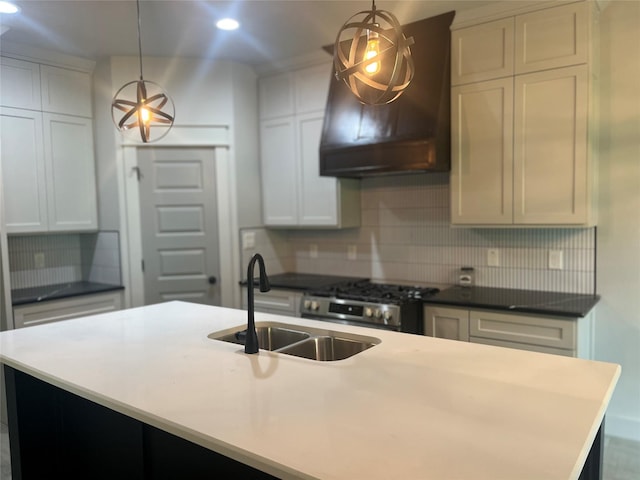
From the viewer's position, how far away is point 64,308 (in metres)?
3.58

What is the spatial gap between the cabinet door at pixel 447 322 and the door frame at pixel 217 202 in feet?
5.57

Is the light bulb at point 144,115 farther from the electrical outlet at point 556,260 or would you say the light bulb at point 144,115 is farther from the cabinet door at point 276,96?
the electrical outlet at point 556,260

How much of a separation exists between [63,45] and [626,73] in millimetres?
3719

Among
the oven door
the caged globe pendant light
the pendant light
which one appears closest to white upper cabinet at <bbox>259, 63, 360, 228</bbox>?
the oven door

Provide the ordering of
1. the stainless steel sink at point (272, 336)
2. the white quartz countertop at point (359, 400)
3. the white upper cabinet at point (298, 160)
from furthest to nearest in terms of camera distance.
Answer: the white upper cabinet at point (298, 160) < the stainless steel sink at point (272, 336) < the white quartz countertop at point (359, 400)

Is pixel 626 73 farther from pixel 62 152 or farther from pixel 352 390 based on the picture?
pixel 62 152

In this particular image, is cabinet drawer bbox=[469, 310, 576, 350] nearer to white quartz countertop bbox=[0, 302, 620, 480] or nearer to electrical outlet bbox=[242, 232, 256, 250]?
white quartz countertop bbox=[0, 302, 620, 480]

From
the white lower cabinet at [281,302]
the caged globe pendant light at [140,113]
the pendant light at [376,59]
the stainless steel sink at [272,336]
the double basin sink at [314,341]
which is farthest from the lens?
the white lower cabinet at [281,302]

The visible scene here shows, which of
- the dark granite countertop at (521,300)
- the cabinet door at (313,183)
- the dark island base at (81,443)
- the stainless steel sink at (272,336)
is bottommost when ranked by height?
the dark island base at (81,443)

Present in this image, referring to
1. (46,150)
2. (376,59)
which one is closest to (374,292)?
(376,59)

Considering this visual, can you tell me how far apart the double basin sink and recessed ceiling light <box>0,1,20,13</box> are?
230 centimetres

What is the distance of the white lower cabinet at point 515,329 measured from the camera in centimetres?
263

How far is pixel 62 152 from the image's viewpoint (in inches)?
148

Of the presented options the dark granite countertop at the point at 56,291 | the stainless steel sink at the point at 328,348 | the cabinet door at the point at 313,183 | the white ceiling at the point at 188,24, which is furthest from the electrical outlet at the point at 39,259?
the stainless steel sink at the point at 328,348
